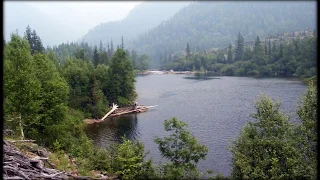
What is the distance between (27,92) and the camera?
2267 centimetres

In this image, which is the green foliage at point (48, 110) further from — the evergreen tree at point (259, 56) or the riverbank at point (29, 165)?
the evergreen tree at point (259, 56)

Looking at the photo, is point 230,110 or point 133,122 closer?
point 133,122

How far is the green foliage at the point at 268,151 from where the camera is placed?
1820 cm

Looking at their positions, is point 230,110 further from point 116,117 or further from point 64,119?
point 64,119

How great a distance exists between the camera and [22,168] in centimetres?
1312

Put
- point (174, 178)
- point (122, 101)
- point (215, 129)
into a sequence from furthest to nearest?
1. point (122, 101)
2. point (215, 129)
3. point (174, 178)

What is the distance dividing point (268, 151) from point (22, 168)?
49.0 ft

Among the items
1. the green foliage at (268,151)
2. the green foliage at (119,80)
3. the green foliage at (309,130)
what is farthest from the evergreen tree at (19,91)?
the green foliage at (119,80)

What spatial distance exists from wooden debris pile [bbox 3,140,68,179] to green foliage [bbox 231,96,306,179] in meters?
11.2

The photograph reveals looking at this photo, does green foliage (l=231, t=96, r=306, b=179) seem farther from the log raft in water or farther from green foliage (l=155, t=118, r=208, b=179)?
the log raft in water

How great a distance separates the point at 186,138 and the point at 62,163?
7.80m

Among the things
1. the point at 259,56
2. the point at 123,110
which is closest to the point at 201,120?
the point at 123,110

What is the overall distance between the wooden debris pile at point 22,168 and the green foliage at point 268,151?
11249 mm

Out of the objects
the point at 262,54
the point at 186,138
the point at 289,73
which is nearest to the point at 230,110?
the point at 186,138
